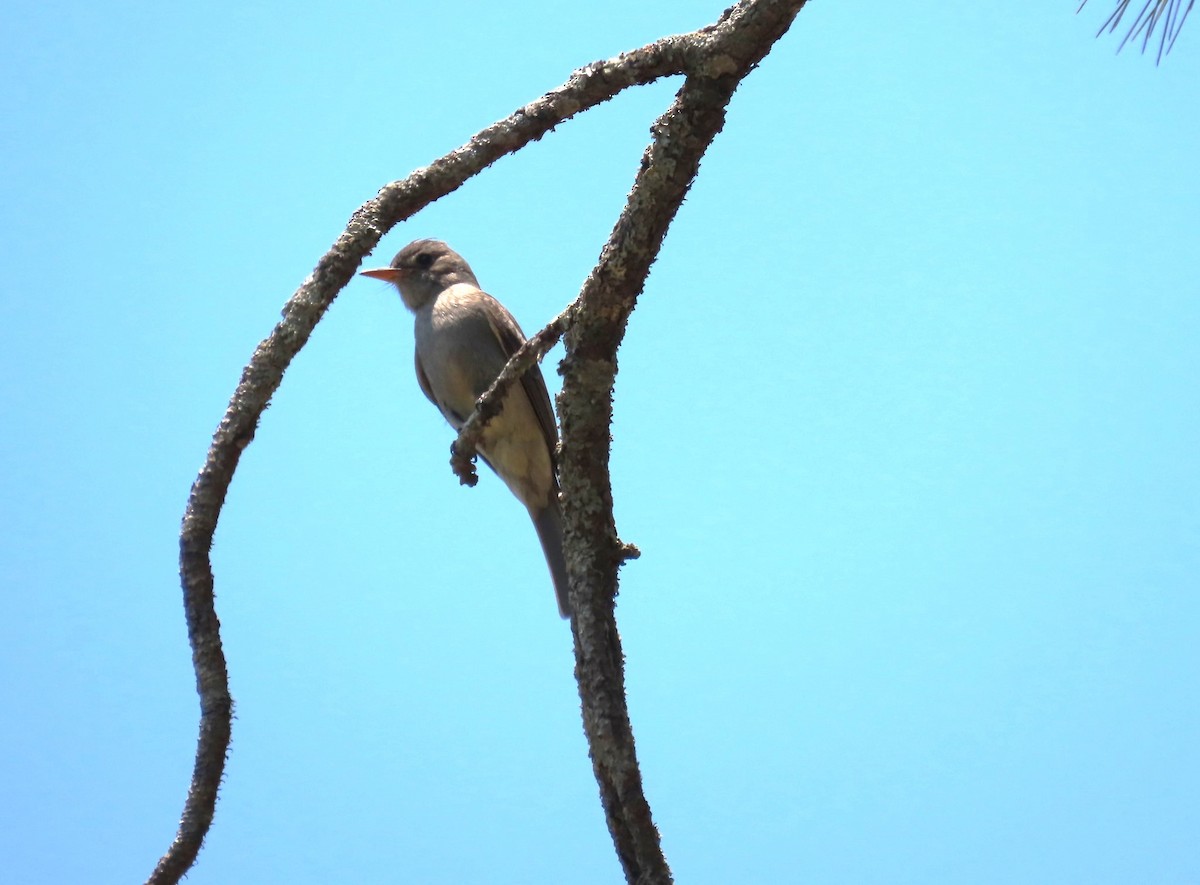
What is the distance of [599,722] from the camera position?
2.78 meters

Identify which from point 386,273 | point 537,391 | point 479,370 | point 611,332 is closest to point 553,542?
point 537,391

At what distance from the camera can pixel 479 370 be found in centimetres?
604

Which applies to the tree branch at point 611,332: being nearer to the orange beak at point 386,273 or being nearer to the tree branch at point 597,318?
the tree branch at point 597,318

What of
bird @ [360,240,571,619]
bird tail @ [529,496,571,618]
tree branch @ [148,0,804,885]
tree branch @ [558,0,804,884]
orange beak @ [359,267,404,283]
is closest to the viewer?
tree branch @ [148,0,804,885]

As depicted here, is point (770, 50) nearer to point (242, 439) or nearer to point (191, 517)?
point (242, 439)

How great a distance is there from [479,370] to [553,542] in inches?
39.7

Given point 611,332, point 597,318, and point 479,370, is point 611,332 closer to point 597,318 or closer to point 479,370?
point 597,318

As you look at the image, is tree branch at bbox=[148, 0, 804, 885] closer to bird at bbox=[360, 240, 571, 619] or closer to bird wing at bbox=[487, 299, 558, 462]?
bird at bbox=[360, 240, 571, 619]

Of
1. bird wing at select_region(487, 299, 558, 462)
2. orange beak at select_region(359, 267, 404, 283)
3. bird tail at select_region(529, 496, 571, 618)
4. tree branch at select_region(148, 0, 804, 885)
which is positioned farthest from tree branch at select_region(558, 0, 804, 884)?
orange beak at select_region(359, 267, 404, 283)

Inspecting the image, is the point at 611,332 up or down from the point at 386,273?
down

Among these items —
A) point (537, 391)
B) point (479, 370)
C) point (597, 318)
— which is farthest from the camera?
point (479, 370)

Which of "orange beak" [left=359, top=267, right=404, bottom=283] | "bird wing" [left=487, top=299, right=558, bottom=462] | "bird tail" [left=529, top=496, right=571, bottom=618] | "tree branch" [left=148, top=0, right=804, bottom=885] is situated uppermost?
"orange beak" [left=359, top=267, right=404, bottom=283]

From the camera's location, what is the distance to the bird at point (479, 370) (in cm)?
577

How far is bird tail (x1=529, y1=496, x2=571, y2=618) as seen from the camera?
5.23m
